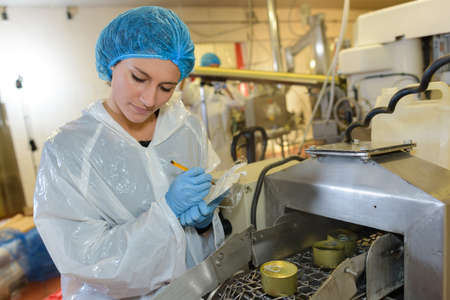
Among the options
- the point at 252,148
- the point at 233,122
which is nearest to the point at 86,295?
the point at 252,148

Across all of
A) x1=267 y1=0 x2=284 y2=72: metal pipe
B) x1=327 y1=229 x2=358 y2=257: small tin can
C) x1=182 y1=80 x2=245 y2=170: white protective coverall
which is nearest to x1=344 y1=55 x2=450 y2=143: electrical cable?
x1=327 y1=229 x2=358 y2=257: small tin can

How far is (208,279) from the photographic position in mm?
594

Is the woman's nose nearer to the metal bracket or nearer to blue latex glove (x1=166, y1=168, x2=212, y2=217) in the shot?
blue latex glove (x1=166, y1=168, x2=212, y2=217)

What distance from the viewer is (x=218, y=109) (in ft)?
10.2

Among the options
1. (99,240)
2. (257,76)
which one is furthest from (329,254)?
(257,76)

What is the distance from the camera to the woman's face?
76cm

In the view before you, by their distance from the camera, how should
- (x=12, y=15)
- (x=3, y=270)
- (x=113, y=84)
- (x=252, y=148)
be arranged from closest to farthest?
(x=113, y=84) < (x=252, y=148) < (x=12, y=15) < (x=3, y=270)

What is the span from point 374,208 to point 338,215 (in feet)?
0.25

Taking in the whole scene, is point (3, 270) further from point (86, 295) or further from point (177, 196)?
point (177, 196)

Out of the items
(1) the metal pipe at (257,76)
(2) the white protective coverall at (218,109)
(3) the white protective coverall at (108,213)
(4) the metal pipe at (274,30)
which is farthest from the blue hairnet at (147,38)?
(2) the white protective coverall at (218,109)

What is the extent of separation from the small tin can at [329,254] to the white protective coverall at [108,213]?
0.93ft

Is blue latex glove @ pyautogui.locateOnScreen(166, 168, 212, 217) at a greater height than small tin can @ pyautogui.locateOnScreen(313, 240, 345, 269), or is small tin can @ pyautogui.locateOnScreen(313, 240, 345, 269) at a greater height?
blue latex glove @ pyautogui.locateOnScreen(166, 168, 212, 217)

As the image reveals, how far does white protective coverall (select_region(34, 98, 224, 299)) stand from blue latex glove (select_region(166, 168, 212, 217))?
0.09ft

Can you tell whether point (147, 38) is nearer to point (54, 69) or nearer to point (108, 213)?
point (108, 213)
